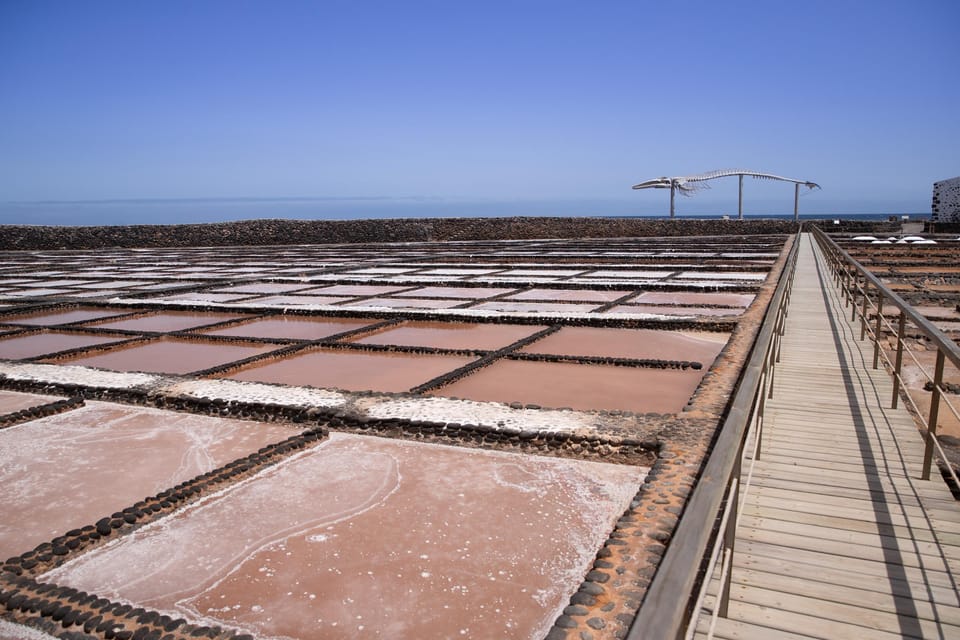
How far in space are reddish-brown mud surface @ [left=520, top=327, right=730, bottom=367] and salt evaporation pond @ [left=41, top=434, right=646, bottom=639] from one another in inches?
106

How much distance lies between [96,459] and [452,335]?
386 cm

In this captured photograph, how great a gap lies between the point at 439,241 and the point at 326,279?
12192 mm

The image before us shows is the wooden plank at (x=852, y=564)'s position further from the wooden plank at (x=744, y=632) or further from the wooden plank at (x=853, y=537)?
the wooden plank at (x=744, y=632)

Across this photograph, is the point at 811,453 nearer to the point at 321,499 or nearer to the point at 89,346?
the point at 321,499

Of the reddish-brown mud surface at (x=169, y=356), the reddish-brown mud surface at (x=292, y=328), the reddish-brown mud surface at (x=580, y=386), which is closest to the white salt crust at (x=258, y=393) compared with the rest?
the reddish-brown mud surface at (x=580, y=386)

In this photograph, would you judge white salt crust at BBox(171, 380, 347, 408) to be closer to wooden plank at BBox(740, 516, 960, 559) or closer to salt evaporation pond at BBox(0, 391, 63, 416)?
salt evaporation pond at BBox(0, 391, 63, 416)

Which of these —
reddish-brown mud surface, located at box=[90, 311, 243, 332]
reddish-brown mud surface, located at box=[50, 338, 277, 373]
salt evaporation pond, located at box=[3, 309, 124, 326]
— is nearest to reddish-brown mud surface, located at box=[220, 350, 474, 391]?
reddish-brown mud surface, located at box=[50, 338, 277, 373]

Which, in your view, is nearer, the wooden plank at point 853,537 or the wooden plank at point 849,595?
the wooden plank at point 849,595

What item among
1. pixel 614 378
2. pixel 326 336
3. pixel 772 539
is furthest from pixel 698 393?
pixel 326 336

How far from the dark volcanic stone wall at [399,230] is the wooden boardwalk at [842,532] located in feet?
68.2

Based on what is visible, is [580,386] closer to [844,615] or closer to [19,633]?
[844,615]

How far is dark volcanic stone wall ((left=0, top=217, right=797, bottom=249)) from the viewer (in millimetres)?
23766

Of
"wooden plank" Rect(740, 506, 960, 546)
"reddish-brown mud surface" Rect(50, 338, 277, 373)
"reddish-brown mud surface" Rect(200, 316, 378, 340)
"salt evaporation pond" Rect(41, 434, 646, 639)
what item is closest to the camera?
"salt evaporation pond" Rect(41, 434, 646, 639)

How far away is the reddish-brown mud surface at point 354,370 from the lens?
506 cm
